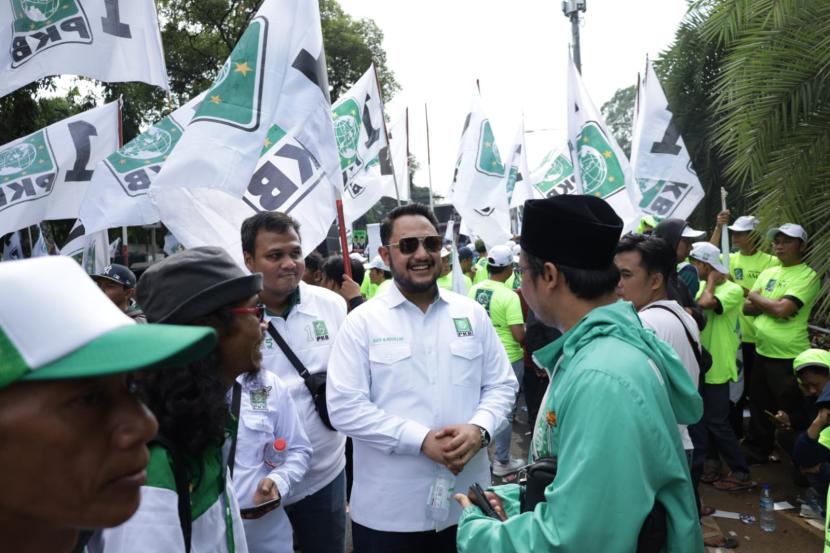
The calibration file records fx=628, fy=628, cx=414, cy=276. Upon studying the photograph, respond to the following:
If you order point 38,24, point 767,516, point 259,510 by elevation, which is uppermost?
point 38,24

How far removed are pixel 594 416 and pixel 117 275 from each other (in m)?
4.91

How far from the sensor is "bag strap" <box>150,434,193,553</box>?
4.94 ft

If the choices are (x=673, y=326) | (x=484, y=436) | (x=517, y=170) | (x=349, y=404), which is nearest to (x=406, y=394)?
(x=349, y=404)

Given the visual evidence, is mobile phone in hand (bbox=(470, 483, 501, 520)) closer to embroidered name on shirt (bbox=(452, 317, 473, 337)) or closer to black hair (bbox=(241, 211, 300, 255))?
embroidered name on shirt (bbox=(452, 317, 473, 337))

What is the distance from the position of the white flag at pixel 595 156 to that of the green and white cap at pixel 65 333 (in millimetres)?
6431

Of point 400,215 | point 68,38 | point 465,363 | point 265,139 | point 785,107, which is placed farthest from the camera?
point 785,107

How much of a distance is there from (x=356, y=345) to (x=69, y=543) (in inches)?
80.1

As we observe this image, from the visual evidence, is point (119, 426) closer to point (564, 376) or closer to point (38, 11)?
point (564, 376)

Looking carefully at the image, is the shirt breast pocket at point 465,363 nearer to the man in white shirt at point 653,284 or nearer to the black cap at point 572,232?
the black cap at point 572,232

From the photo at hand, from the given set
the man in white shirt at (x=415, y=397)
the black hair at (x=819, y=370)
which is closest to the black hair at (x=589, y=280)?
the man in white shirt at (x=415, y=397)

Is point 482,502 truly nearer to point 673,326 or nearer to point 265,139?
point 673,326

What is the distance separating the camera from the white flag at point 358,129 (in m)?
6.94

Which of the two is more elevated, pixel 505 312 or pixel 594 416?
pixel 594 416

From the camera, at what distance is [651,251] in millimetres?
3758
